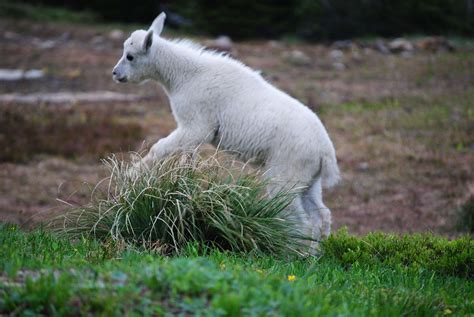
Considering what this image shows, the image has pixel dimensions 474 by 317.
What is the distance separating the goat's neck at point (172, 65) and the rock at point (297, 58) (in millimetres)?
16118

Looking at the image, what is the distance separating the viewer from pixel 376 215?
12.0 meters

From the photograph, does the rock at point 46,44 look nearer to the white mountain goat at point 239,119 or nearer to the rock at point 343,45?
the rock at point 343,45

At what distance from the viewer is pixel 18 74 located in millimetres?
22703

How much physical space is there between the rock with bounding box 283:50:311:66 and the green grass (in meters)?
18.6

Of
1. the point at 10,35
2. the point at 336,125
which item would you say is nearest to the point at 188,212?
the point at 336,125

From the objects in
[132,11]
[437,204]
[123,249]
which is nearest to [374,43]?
[132,11]

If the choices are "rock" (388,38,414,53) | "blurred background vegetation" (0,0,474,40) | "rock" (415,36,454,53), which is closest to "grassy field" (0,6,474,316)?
"rock" (415,36,454,53)

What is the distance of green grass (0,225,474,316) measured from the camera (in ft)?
13.5

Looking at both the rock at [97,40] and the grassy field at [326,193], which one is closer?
the grassy field at [326,193]

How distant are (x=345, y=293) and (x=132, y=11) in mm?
32407

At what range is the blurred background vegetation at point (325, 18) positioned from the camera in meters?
31.8

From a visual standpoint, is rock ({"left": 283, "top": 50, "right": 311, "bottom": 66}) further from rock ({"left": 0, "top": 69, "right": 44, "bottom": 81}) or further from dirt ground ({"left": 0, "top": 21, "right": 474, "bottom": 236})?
rock ({"left": 0, "top": 69, "right": 44, "bottom": 81})

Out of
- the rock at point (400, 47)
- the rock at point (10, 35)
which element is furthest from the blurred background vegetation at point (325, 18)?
the rock at point (10, 35)

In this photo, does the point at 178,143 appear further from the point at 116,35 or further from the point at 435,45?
the point at 116,35
